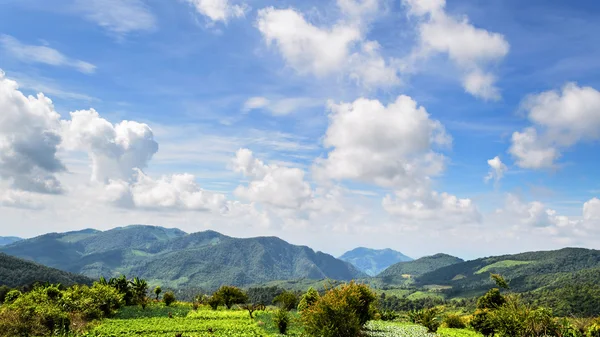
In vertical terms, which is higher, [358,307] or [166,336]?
[358,307]

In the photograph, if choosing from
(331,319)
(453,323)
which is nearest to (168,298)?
(331,319)

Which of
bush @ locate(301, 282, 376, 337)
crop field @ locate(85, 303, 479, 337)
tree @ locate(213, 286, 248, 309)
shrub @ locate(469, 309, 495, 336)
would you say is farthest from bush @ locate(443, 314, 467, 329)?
bush @ locate(301, 282, 376, 337)

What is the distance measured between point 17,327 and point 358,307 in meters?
36.3

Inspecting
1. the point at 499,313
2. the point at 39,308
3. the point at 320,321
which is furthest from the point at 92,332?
the point at 499,313

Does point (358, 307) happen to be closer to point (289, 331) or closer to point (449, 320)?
point (289, 331)

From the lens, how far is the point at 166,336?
42688 mm

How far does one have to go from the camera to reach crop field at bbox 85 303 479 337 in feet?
147

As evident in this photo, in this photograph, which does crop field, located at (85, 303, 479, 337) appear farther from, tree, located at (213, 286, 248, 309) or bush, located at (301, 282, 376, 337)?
tree, located at (213, 286, 248, 309)

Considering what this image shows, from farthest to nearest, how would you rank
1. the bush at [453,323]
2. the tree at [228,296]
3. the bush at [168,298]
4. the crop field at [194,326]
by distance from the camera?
the tree at [228,296]
the bush at [168,298]
the bush at [453,323]
the crop field at [194,326]

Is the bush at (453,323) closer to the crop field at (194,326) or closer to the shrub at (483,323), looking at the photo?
the shrub at (483,323)

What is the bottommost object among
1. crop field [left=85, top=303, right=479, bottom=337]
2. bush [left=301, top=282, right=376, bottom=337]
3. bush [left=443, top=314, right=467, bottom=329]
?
bush [left=443, top=314, right=467, bottom=329]

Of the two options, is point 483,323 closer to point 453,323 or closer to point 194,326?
point 453,323

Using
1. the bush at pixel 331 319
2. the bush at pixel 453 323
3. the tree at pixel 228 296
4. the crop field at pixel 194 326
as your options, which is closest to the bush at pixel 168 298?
the crop field at pixel 194 326

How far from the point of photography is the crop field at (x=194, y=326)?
44688mm
